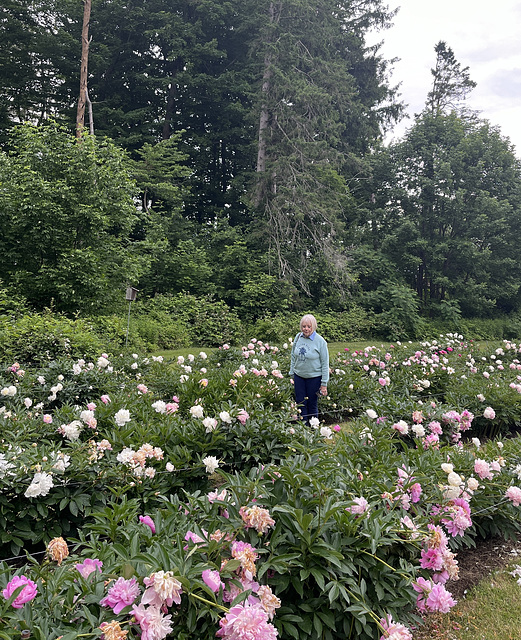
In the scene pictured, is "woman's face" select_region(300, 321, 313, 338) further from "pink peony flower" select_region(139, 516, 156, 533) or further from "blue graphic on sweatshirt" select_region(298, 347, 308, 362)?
"pink peony flower" select_region(139, 516, 156, 533)

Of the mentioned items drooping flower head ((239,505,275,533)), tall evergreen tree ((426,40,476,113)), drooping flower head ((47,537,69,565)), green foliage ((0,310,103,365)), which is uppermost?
tall evergreen tree ((426,40,476,113))

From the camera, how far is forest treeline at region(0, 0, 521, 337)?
8445 millimetres

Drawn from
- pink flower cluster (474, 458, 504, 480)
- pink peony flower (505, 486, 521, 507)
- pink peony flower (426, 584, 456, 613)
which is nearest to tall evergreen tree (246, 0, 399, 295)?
pink flower cluster (474, 458, 504, 480)

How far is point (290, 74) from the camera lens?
13.2 metres

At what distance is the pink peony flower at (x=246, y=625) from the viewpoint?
1.02m

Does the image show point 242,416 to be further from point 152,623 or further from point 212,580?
point 152,623

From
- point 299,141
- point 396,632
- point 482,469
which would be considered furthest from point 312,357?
point 299,141

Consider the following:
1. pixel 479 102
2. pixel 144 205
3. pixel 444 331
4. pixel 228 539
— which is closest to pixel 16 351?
pixel 228 539

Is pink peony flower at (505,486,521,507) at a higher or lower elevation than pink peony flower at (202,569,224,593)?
lower

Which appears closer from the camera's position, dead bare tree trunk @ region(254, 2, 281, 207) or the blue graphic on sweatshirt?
the blue graphic on sweatshirt

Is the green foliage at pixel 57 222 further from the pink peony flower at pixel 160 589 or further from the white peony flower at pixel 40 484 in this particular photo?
the pink peony flower at pixel 160 589

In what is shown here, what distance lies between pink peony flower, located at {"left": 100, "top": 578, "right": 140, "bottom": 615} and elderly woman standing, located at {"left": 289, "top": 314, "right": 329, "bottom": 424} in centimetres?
289

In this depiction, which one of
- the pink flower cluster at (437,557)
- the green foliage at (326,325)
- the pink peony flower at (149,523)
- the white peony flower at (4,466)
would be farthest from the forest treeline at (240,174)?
the pink flower cluster at (437,557)

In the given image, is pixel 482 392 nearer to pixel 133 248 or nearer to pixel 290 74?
pixel 133 248
